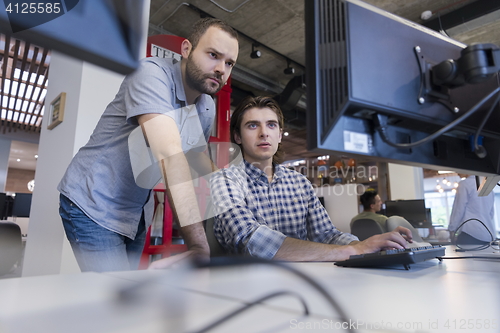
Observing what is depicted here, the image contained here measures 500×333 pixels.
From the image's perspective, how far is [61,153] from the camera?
6.13ft

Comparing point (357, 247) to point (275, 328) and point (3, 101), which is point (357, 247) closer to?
point (275, 328)

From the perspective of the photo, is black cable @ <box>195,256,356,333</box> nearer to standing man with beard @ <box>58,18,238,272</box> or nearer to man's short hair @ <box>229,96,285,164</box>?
standing man with beard @ <box>58,18,238,272</box>

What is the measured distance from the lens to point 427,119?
21.4 inches

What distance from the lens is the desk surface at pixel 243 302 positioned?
287 millimetres

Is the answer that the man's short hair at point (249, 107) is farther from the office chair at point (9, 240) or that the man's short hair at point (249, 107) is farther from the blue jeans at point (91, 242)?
the office chair at point (9, 240)

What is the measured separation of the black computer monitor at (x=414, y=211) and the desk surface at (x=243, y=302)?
3.95m

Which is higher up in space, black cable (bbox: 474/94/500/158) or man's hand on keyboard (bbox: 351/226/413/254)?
black cable (bbox: 474/94/500/158)

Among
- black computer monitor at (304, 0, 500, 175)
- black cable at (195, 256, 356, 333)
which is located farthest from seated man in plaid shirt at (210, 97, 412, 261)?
black cable at (195, 256, 356, 333)

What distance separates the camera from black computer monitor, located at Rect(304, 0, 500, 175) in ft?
1.58

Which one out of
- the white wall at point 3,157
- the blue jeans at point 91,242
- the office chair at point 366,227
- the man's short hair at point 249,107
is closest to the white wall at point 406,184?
the office chair at point 366,227

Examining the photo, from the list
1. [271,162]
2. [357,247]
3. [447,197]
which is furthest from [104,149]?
[447,197]

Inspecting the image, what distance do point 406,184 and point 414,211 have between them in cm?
208

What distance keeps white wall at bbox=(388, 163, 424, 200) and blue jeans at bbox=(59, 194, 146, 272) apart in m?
5.88

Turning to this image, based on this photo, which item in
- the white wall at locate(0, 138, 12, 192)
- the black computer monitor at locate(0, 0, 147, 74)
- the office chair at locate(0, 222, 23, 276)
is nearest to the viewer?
the black computer monitor at locate(0, 0, 147, 74)
